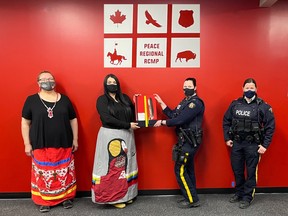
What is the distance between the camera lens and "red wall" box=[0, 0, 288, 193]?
10.2 feet

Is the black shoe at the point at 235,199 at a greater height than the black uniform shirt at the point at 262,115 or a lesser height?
lesser

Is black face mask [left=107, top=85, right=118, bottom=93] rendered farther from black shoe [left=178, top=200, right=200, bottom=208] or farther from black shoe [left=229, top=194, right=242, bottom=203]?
black shoe [left=229, top=194, right=242, bottom=203]

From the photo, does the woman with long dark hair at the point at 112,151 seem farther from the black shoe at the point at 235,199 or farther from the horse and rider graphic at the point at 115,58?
the black shoe at the point at 235,199

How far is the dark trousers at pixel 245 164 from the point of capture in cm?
286

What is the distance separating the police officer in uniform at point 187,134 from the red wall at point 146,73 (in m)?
0.35

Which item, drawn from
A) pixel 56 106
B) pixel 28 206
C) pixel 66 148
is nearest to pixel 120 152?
pixel 66 148

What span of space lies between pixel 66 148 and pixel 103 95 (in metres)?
0.74

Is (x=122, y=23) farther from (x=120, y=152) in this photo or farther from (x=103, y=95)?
(x=120, y=152)

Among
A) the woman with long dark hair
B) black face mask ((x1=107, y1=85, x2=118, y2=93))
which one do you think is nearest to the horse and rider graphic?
the woman with long dark hair

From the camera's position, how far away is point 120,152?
2.88 meters

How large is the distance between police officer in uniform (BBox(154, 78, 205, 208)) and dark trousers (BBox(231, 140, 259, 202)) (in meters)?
0.48

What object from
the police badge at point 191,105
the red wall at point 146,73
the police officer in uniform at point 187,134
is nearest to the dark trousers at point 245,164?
the red wall at point 146,73

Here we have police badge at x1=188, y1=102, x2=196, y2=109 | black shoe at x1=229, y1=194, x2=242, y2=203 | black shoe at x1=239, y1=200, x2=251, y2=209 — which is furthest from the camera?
black shoe at x1=229, y1=194, x2=242, y2=203

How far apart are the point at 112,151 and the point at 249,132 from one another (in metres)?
1.53
